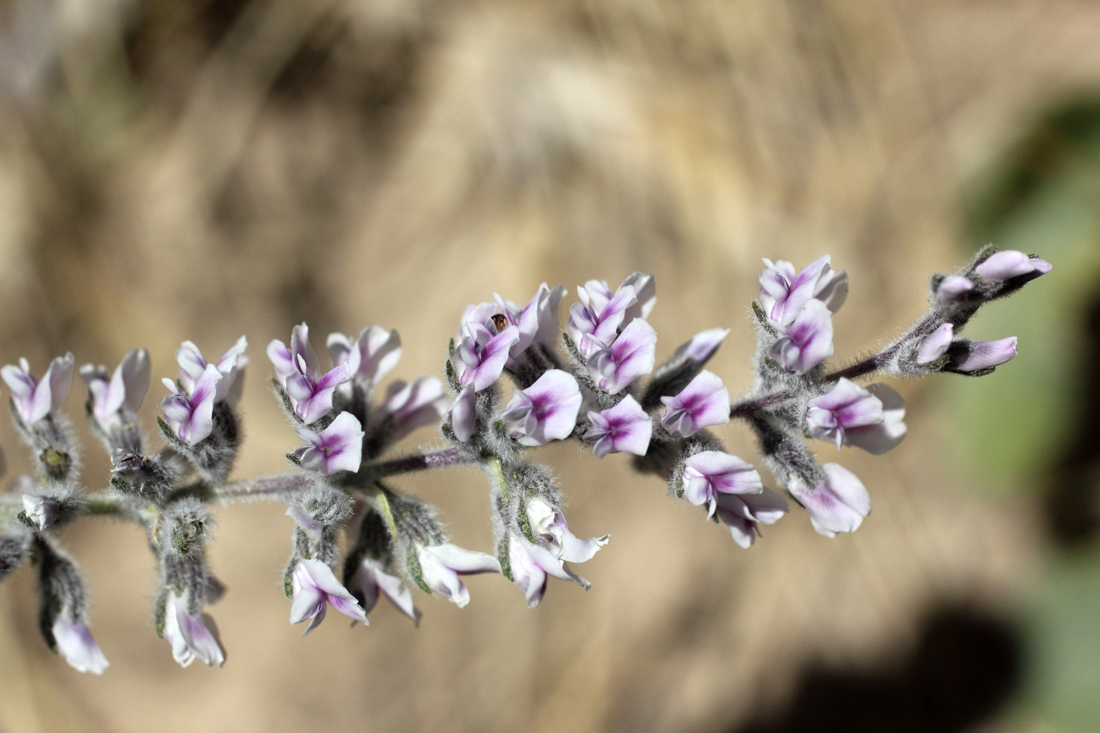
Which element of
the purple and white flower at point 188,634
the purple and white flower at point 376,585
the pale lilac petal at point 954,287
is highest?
the pale lilac petal at point 954,287

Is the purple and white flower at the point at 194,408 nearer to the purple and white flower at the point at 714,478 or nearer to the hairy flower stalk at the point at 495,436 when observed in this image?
the hairy flower stalk at the point at 495,436

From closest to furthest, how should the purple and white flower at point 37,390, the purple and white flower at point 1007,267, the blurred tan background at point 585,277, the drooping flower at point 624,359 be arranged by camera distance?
1. the purple and white flower at point 1007,267
2. the drooping flower at point 624,359
3. the purple and white flower at point 37,390
4. the blurred tan background at point 585,277

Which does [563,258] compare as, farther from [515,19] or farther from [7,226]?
[7,226]

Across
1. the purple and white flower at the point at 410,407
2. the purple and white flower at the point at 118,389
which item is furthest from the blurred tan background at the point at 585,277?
the purple and white flower at the point at 118,389

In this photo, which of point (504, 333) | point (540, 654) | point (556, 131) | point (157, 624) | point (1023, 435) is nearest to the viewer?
point (504, 333)

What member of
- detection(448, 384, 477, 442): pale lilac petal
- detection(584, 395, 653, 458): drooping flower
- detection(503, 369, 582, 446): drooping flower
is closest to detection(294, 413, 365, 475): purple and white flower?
detection(448, 384, 477, 442): pale lilac petal

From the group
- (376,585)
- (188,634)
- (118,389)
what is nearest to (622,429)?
(376,585)

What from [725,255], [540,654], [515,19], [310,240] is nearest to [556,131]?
[515,19]
